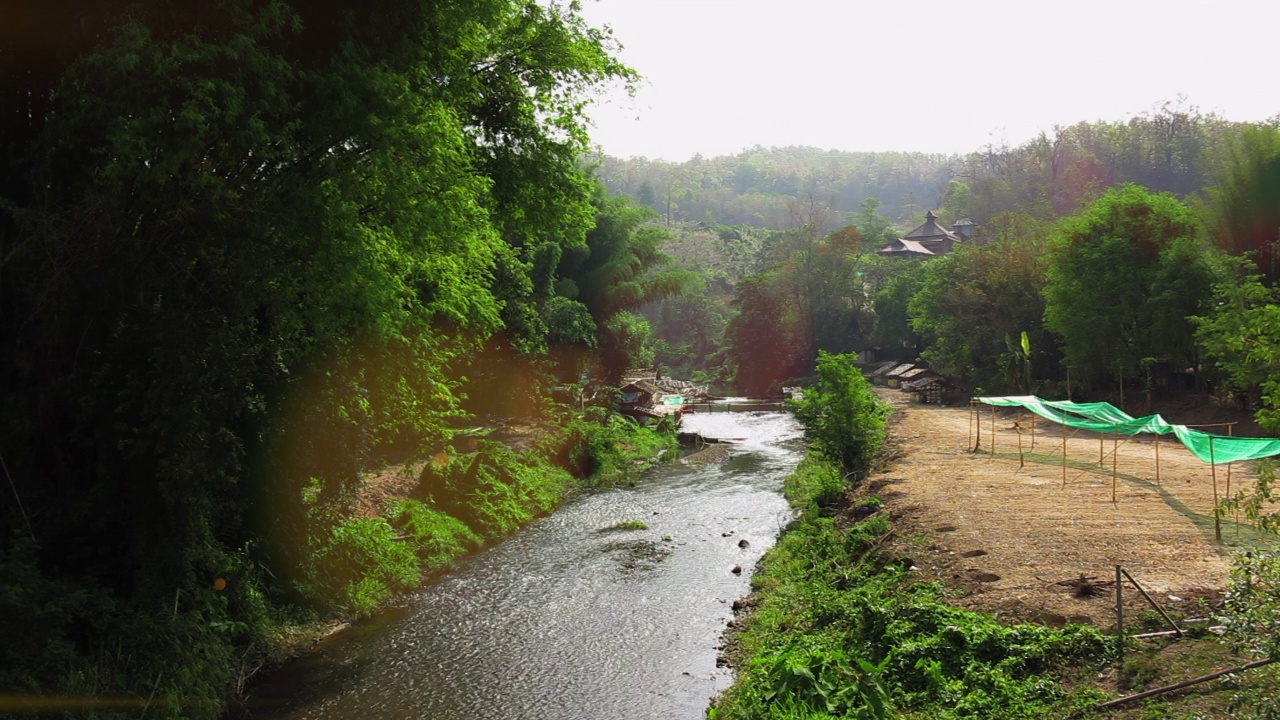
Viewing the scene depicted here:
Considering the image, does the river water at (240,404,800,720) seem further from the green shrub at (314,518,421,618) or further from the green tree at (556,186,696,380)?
the green tree at (556,186,696,380)

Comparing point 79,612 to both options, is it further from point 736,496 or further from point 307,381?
point 736,496

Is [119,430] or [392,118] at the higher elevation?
[392,118]

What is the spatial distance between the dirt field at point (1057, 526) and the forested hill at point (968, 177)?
18824mm

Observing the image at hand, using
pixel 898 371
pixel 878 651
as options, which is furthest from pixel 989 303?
pixel 878 651

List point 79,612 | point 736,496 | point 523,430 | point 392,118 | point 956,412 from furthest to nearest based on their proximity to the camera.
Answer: point 956,412, point 523,430, point 736,496, point 392,118, point 79,612

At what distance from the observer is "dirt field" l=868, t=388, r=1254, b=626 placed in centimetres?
1034

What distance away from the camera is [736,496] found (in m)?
23.7

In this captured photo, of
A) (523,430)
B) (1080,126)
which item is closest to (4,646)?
(523,430)

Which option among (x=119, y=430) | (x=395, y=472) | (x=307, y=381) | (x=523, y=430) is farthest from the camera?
(x=523, y=430)

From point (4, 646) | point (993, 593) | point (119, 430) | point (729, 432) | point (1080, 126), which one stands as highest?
point (1080, 126)

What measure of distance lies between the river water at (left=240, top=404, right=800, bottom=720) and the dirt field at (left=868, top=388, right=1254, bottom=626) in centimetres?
356

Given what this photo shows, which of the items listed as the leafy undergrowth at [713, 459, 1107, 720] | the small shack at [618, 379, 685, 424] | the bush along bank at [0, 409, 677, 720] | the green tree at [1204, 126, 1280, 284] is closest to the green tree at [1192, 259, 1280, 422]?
the green tree at [1204, 126, 1280, 284]

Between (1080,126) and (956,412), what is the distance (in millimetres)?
66921

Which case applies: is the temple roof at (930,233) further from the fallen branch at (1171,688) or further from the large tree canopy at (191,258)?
the fallen branch at (1171,688)
